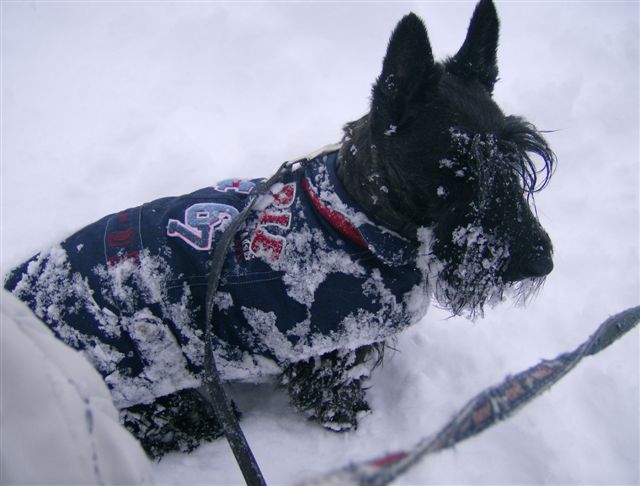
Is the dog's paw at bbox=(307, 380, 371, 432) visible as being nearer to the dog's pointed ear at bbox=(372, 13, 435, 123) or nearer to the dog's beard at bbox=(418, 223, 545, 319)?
the dog's beard at bbox=(418, 223, 545, 319)

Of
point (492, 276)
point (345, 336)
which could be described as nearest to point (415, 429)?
point (345, 336)

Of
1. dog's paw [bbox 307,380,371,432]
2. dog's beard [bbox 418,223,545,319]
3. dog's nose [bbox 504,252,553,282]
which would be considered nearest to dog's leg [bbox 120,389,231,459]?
dog's paw [bbox 307,380,371,432]

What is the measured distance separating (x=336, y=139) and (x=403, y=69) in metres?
2.25

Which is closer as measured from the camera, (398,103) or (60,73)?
(398,103)

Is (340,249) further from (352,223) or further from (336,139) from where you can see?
(336,139)

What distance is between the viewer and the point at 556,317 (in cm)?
258

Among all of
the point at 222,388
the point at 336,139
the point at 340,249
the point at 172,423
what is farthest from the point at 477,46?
the point at 172,423

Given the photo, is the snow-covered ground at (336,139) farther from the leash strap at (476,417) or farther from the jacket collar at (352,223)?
the leash strap at (476,417)

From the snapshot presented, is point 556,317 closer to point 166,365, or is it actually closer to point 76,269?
point 166,365

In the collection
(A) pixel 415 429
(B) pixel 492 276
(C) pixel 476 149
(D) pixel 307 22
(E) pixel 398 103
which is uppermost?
(D) pixel 307 22

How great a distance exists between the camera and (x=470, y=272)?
72.8 inches

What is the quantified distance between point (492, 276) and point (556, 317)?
3.48 feet

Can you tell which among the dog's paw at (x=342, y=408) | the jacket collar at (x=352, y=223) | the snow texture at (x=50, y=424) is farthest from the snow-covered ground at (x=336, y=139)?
the snow texture at (x=50, y=424)

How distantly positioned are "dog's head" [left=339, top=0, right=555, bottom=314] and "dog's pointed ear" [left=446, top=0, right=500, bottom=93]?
0.10 feet
